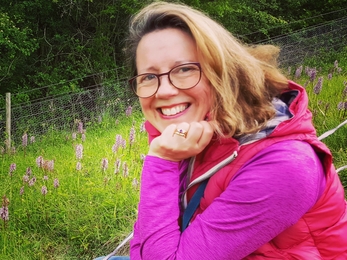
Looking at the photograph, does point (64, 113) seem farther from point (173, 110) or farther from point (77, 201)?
point (173, 110)

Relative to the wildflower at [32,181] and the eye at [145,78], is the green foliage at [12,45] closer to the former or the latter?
the wildflower at [32,181]

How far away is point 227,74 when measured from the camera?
1.25 meters

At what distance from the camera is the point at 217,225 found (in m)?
1.08

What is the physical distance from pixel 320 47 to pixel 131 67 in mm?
8450

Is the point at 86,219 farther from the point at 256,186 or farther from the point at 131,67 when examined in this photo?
the point at 256,186

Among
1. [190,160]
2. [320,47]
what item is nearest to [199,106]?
[190,160]

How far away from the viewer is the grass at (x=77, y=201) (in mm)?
2664

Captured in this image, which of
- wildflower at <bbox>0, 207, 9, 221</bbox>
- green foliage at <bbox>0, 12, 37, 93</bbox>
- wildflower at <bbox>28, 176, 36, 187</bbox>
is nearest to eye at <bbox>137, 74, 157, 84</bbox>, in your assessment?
wildflower at <bbox>0, 207, 9, 221</bbox>

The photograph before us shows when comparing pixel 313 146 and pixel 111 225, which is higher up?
pixel 313 146

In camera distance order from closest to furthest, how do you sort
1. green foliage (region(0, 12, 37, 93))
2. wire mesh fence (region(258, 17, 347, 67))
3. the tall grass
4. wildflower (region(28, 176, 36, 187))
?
1. the tall grass
2. wildflower (region(28, 176, 36, 187))
3. wire mesh fence (region(258, 17, 347, 67))
4. green foliage (region(0, 12, 37, 93))

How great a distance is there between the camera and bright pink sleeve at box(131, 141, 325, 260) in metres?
1.02

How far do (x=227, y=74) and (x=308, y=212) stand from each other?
471 mm

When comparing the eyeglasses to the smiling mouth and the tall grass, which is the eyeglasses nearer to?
the smiling mouth

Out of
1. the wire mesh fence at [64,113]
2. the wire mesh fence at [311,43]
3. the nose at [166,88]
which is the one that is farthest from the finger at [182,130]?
the wire mesh fence at [311,43]
